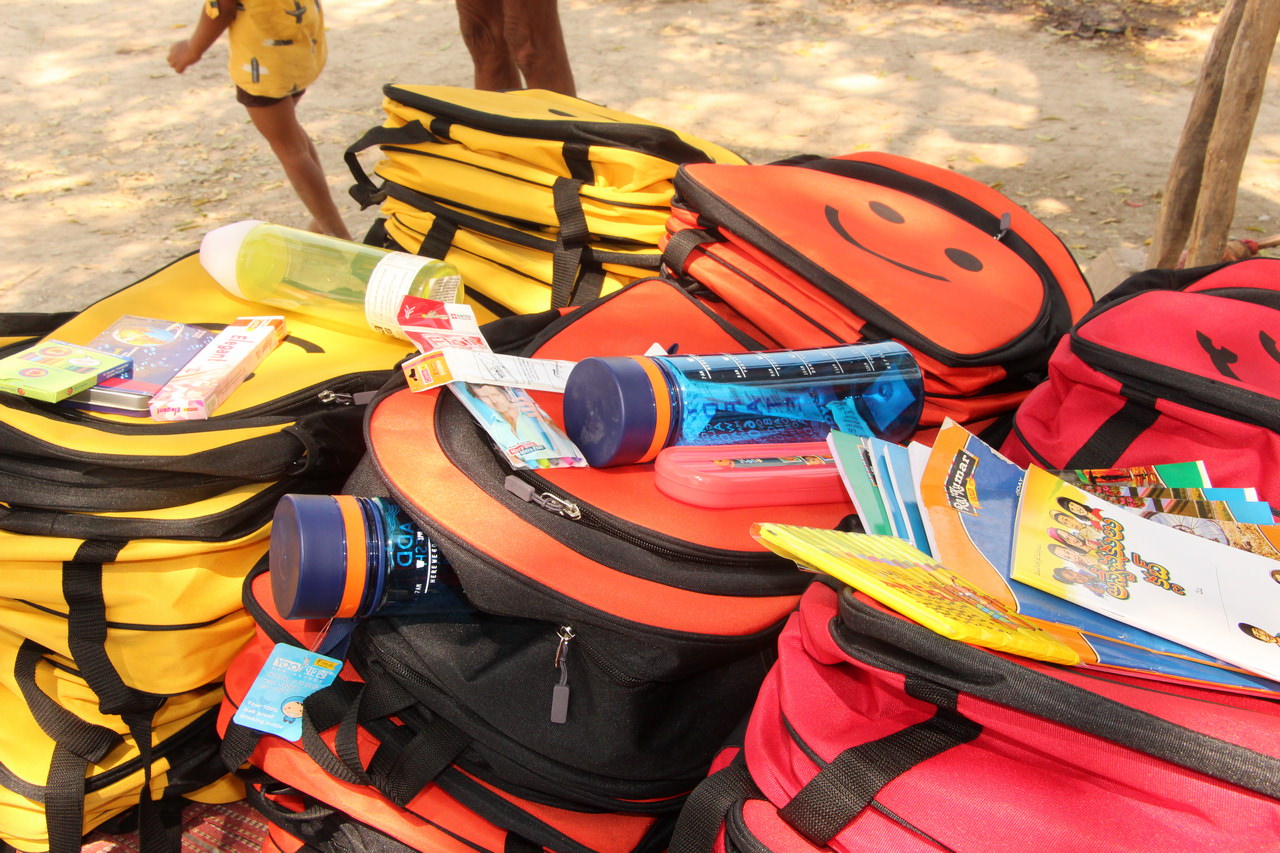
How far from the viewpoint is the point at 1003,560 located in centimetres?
92

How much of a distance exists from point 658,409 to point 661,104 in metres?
3.58

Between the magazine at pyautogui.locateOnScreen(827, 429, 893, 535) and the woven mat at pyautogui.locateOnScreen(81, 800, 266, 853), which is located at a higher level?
the magazine at pyautogui.locateOnScreen(827, 429, 893, 535)

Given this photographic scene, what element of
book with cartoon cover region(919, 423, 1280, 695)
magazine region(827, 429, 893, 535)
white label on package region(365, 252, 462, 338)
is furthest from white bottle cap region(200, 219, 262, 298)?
book with cartoon cover region(919, 423, 1280, 695)

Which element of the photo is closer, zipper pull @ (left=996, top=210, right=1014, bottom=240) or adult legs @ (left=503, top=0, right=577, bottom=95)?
zipper pull @ (left=996, top=210, right=1014, bottom=240)

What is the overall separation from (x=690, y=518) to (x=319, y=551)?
413 mm

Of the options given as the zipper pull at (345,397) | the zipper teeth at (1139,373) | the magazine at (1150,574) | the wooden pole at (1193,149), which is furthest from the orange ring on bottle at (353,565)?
the wooden pole at (1193,149)

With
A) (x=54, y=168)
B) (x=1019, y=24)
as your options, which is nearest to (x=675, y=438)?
(x=54, y=168)

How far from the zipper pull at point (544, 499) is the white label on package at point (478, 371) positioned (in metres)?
0.18

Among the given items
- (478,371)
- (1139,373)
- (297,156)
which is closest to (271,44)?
(297,156)

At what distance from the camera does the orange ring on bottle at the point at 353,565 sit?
39.0 inches

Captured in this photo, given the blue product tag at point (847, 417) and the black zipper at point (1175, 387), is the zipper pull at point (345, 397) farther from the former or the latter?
the black zipper at point (1175, 387)

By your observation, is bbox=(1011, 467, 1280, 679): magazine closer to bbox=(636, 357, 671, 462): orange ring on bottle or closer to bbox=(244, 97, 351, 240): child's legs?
bbox=(636, 357, 671, 462): orange ring on bottle

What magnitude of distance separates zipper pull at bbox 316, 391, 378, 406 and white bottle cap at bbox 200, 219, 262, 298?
0.40 m

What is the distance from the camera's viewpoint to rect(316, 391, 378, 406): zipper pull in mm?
1354
